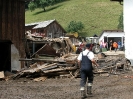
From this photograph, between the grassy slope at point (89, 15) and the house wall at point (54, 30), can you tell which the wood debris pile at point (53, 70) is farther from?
the grassy slope at point (89, 15)

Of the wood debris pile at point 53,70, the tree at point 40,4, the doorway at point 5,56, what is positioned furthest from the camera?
the tree at point 40,4

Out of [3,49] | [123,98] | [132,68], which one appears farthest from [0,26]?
[123,98]

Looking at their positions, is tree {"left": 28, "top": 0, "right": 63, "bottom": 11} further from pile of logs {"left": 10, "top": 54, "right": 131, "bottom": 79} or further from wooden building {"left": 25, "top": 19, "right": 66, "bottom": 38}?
pile of logs {"left": 10, "top": 54, "right": 131, "bottom": 79}

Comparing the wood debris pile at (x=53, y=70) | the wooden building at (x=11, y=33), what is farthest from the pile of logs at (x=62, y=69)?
the wooden building at (x=11, y=33)

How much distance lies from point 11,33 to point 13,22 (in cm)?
81

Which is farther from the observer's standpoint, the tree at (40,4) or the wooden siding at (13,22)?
the tree at (40,4)

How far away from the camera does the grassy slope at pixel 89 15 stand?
77.0 metres

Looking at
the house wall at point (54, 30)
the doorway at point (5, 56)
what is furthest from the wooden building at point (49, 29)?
the doorway at point (5, 56)

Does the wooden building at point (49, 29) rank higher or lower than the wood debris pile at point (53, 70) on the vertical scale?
higher

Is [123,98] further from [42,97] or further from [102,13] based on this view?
[102,13]

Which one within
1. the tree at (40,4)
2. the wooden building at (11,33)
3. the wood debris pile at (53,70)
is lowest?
the wood debris pile at (53,70)

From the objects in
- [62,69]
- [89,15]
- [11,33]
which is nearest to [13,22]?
[11,33]

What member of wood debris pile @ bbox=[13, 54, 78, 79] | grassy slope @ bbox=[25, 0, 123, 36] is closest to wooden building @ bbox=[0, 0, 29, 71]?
wood debris pile @ bbox=[13, 54, 78, 79]

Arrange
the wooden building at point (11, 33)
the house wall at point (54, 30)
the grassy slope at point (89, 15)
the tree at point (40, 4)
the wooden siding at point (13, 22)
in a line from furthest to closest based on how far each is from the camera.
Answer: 1. the tree at point (40, 4)
2. the grassy slope at point (89, 15)
3. the house wall at point (54, 30)
4. the wooden building at point (11, 33)
5. the wooden siding at point (13, 22)
